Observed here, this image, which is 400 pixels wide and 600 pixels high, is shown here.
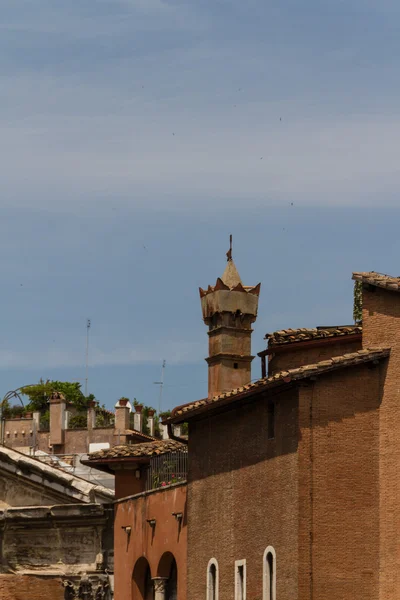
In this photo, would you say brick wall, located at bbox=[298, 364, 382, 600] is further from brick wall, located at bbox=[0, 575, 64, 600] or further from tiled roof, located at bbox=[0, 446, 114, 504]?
tiled roof, located at bbox=[0, 446, 114, 504]

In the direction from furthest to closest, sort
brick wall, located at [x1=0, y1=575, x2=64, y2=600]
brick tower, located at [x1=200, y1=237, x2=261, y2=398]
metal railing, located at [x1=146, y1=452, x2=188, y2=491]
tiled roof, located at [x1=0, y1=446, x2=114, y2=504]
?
tiled roof, located at [x1=0, y1=446, x2=114, y2=504]
brick wall, located at [x1=0, y1=575, x2=64, y2=600]
brick tower, located at [x1=200, y1=237, x2=261, y2=398]
metal railing, located at [x1=146, y1=452, x2=188, y2=491]

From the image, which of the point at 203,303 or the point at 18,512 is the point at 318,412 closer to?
the point at 203,303

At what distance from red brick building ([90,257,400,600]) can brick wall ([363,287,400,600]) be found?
0.06ft

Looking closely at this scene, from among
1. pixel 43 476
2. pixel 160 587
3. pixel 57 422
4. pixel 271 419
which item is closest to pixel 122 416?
pixel 57 422

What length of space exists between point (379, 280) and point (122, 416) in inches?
1773

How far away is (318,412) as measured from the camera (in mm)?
35938

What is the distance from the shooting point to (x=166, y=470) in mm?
43719

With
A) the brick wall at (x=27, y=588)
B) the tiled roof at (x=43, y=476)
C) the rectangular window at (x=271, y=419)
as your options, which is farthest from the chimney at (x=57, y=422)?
the rectangular window at (x=271, y=419)

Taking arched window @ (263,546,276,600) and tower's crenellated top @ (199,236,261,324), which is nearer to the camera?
arched window @ (263,546,276,600)

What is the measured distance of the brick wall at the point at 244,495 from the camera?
3603 centimetres

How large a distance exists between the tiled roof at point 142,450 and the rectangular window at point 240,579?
5.96 metres

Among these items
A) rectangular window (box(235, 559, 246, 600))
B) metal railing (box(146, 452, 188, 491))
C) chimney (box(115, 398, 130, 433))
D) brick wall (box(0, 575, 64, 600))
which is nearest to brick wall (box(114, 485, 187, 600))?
metal railing (box(146, 452, 188, 491))

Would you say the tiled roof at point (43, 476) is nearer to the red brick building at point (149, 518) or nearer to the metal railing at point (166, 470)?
the red brick building at point (149, 518)

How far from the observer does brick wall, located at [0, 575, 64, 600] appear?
47156 millimetres
